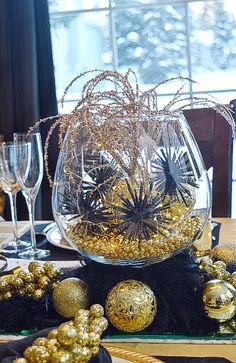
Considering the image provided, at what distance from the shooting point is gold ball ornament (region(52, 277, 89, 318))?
782mm

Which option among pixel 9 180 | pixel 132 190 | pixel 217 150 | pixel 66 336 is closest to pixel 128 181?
pixel 132 190

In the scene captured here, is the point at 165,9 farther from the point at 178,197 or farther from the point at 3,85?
the point at 178,197

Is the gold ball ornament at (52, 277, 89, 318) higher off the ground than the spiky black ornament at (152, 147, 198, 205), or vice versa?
the spiky black ornament at (152, 147, 198, 205)

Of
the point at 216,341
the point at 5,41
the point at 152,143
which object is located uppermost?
the point at 5,41

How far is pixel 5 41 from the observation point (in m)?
2.36

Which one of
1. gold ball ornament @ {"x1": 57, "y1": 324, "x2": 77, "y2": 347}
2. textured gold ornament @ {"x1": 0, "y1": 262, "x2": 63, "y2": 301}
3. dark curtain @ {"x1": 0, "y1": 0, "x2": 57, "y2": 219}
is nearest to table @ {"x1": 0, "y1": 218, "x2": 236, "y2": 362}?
textured gold ornament @ {"x1": 0, "y1": 262, "x2": 63, "y2": 301}

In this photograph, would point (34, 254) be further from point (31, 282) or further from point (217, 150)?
point (217, 150)

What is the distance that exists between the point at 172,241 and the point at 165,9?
1776mm

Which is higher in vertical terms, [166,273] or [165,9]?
[165,9]

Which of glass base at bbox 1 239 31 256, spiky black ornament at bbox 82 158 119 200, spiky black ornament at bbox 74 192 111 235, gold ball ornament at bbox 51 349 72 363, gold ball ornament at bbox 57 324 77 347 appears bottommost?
glass base at bbox 1 239 31 256

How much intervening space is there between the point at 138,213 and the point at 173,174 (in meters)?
0.08

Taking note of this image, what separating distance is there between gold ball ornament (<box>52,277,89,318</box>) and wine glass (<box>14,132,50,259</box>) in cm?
32

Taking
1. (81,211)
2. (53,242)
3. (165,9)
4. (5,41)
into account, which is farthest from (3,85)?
(81,211)

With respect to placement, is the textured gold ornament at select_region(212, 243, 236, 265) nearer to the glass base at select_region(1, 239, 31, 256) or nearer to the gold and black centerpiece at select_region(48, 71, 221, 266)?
the gold and black centerpiece at select_region(48, 71, 221, 266)
